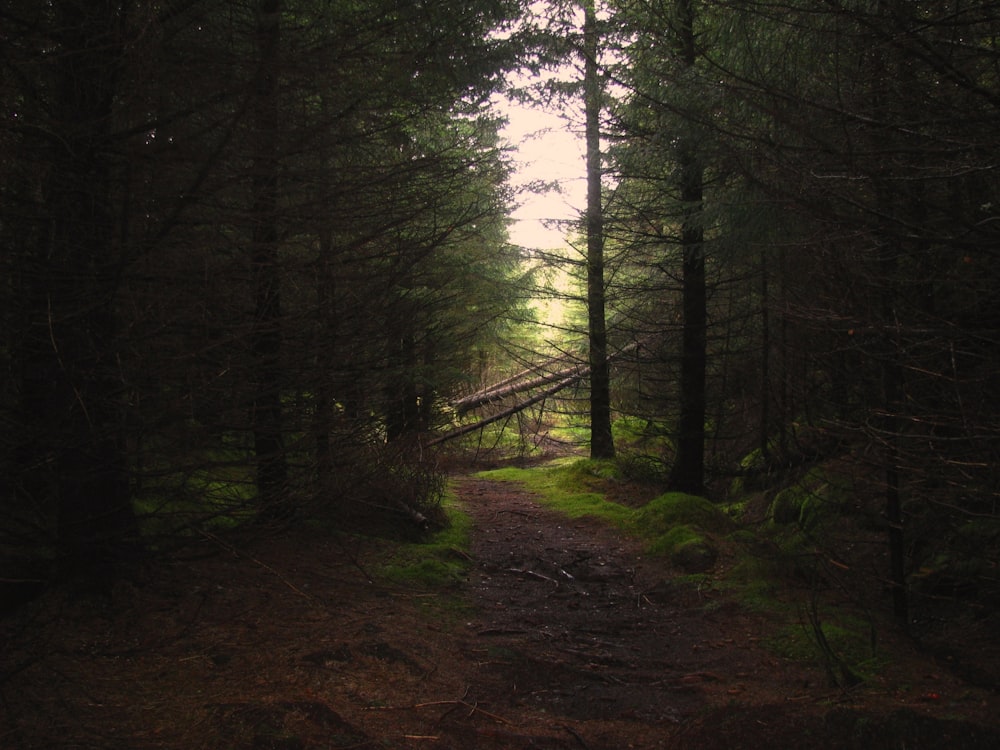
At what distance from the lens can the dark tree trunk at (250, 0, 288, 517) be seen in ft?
13.9

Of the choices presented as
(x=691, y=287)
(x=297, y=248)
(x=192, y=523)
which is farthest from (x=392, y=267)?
(x=691, y=287)

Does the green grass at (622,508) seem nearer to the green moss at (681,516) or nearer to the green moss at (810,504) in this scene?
the green moss at (681,516)

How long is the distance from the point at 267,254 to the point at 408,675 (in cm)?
329

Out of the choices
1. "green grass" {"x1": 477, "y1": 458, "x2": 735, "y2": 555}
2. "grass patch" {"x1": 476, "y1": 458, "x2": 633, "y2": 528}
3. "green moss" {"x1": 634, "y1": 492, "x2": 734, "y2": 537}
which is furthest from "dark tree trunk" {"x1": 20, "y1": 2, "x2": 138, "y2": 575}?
"grass patch" {"x1": 476, "y1": 458, "x2": 633, "y2": 528}

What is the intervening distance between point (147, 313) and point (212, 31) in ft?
8.75

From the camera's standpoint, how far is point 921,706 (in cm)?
418

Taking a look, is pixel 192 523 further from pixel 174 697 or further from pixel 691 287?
pixel 691 287

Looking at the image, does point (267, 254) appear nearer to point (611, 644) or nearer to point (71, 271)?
point (71, 271)

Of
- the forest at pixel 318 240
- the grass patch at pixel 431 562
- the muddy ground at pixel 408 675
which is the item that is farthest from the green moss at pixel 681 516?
the grass patch at pixel 431 562

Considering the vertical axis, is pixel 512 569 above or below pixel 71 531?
below

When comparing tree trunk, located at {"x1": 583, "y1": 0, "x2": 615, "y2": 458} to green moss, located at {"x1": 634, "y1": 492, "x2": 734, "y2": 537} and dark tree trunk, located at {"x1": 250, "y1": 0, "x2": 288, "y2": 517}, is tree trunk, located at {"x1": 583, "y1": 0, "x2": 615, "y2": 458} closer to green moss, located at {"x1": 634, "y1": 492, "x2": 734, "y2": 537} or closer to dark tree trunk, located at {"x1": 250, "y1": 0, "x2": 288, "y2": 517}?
green moss, located at {"x1": 634, "y1": 492, "x2": 734, "y2": 537}

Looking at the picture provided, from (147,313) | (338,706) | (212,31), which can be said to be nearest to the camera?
(147,313)

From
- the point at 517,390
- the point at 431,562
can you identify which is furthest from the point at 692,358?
the point at 517,390

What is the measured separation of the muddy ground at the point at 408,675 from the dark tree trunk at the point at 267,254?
0.67 meters
